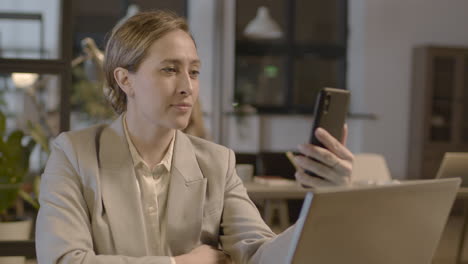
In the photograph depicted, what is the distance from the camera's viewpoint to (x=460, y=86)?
287 inches

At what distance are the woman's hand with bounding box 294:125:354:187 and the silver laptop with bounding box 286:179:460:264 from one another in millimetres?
390

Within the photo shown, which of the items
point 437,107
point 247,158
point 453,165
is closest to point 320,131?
point 453,165

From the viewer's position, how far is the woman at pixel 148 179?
4.25ft

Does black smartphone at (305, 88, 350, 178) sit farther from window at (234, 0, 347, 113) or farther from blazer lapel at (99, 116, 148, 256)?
window at (234, 0, 347, 113)

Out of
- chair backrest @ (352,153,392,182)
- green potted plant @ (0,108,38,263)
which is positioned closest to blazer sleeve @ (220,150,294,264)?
green potted plant @ (0,108,38,263)

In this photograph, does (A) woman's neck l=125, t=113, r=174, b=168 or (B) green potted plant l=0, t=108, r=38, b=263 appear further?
(B) green potted plant l=0, t=108, r=38, b=263

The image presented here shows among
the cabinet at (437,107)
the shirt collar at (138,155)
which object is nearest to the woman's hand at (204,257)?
the shirt collar at (138,155)

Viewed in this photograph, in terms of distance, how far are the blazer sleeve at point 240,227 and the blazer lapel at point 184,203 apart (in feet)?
0.28

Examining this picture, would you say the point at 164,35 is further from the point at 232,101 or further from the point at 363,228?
the point at 232,101

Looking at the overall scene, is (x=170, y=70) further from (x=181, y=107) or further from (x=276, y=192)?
(x=276, y=192)

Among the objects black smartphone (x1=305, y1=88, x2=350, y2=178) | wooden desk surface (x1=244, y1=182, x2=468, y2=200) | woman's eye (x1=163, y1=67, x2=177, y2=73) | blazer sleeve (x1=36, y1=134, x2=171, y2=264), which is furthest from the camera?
wooden desk surface (x1=244, y1=182, x2=468, y2=200)

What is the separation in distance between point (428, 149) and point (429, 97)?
648 mm

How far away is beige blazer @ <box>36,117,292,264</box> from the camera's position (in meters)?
1.26

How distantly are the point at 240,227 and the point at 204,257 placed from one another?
0.45 feet
